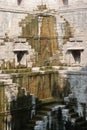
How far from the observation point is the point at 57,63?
27.6m

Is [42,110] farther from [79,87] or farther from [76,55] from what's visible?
[76,55]

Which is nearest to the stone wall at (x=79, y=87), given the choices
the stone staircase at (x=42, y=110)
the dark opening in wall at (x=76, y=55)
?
the stone staircase at (x=42, y=110)

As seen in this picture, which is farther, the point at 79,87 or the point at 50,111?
the point at 79,87

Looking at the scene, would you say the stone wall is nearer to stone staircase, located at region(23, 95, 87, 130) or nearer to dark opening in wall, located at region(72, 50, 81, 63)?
stone staircase, located at region(23, 95, 87, 130)

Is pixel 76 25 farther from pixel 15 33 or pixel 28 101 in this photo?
pixel 28 101

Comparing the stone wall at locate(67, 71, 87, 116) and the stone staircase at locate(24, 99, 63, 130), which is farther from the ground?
the stone wall at locate(67, 71, 87, 116)

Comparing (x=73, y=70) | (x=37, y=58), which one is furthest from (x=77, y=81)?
(x=37, y=58)

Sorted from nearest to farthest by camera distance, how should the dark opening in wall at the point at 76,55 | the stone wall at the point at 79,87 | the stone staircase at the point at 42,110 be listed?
the stone staircase at the point at 42,110
the stone wall at the point at 79,87
the dark opening in wall at the point at 76,55

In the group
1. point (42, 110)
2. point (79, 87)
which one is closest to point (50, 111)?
point (42, 110)

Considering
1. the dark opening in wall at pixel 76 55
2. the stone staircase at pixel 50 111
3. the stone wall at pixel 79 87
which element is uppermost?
the dark opening in wall at pixel 76 55

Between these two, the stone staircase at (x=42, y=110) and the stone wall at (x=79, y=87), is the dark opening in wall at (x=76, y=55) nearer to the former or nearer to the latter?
the stone wall at (x=79, y=87)

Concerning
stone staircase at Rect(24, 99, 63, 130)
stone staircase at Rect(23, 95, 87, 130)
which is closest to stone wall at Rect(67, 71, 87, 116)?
stone staircase at Rect(23, 95, 87, 130)

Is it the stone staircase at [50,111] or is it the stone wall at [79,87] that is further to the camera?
the stone wall at [79,87]

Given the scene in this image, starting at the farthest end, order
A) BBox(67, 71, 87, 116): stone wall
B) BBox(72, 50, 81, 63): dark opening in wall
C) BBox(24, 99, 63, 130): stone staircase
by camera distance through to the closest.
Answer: BBox(72, 50, 81, 63): dark opening in wall → BBox(67, 71, 87, 116): stone wall → BBox(24, 99, 63, 130): stone staircase
